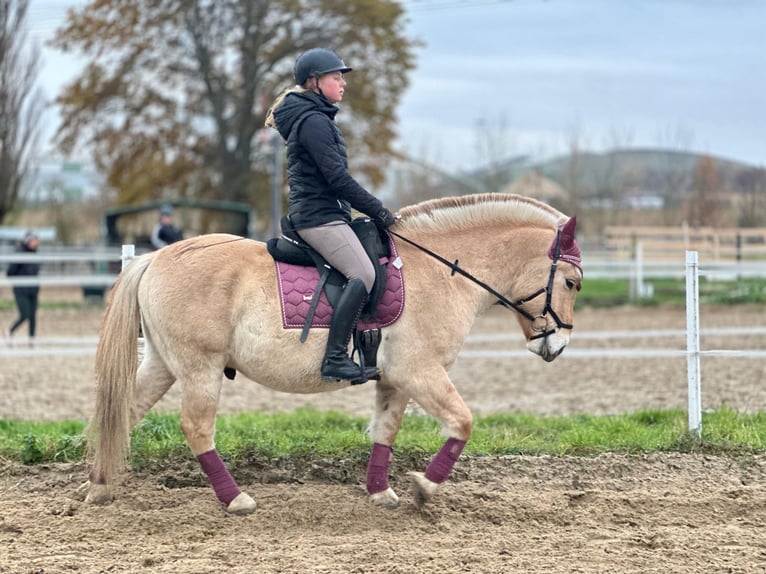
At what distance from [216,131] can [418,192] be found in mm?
11441

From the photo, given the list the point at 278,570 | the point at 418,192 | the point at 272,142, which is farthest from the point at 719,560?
the point at 418,192

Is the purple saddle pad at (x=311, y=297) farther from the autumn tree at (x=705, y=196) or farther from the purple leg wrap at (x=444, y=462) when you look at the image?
the autumn tree at (x=705, y=196)

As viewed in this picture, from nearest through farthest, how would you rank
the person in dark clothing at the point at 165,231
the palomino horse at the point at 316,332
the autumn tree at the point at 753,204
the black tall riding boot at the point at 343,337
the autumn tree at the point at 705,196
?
1. the black tall riding boot at the point at 343,337
2. the palomino horse at the point at 316,332
3. the person in dark clothing at the point at 165,231
4. the autumn tree at the point at 753,204
5. the autumn tree at the point at 705,196

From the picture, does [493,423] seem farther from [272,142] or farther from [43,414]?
[272,142]

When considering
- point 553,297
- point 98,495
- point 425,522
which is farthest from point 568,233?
point 98,495

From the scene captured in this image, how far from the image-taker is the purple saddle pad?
17.1 feet

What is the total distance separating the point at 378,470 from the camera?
18.3 feet

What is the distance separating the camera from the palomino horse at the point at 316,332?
5.25 m

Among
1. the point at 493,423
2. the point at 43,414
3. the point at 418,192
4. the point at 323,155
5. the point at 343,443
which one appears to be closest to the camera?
the point at 323,155

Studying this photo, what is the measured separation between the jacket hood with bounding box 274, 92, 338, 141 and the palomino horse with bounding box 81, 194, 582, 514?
78 centimetres

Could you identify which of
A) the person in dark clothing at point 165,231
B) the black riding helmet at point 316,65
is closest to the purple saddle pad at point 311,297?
the black riding helmet at point 316,65

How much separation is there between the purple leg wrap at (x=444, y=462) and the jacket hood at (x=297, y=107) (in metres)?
2.10

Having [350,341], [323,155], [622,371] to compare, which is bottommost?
[622,371]

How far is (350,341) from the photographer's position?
17.5ft
